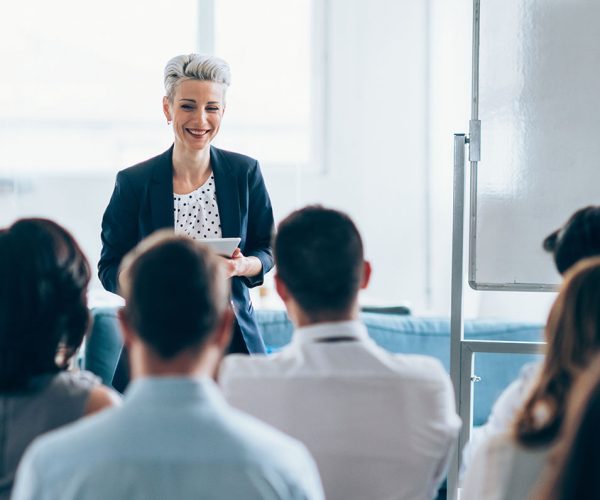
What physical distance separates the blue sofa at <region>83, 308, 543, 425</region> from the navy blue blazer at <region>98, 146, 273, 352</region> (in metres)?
1.12

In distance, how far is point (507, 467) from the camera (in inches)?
49.9

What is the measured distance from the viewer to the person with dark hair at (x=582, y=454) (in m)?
0.84

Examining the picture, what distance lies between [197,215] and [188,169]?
13cm

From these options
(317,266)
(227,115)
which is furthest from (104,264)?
(227,115)

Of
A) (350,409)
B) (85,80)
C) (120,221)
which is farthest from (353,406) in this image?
(85,80)

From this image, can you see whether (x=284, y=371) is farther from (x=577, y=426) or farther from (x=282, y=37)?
(x=282, y=37)

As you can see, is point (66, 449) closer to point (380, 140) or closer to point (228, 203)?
point (228, 203)

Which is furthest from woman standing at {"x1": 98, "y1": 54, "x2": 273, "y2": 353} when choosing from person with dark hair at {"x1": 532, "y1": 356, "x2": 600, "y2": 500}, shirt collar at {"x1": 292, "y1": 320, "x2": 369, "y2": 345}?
person with dark hair at {"x1": 532, "y1": 356, "x2": 600, "y2": 500}

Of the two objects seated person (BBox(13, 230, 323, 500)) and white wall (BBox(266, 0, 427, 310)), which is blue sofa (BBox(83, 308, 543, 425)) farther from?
seated person (BBox(13, 230, 323, 500))

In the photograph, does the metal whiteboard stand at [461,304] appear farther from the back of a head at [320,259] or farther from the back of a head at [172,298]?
the back of a head at [172,298]

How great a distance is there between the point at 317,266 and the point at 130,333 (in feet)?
1.39

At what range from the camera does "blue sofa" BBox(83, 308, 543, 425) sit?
11.4 ft

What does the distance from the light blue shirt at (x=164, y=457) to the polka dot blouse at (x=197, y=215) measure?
1254 millimetres

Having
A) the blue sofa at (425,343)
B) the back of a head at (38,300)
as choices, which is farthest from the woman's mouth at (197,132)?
the blue sofa at (425,343)
